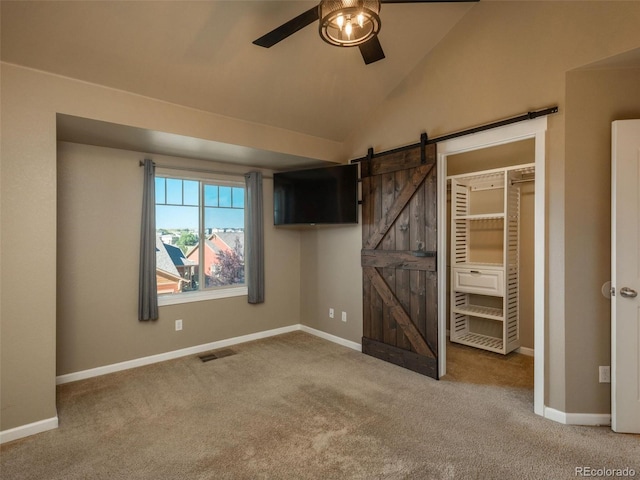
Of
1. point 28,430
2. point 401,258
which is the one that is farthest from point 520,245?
point 28,430

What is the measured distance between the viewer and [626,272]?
2299 millimetres

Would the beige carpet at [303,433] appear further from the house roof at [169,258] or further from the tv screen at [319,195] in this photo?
the tv screen at [319,195]

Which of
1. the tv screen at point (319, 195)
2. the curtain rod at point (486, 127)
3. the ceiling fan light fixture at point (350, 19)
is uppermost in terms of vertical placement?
the ceiling fan light fixture at point (350, 19)

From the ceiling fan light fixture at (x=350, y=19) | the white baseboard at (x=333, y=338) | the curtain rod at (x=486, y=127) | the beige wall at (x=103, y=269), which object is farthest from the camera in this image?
the white baseboard at (x=333, y=338)

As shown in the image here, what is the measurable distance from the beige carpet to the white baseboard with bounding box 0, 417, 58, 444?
0.07m

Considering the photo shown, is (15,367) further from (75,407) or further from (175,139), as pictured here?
(175,139)

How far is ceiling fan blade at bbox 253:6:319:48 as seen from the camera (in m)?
1.81

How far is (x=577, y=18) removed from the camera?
2359mm

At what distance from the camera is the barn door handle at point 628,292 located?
89.9 inches

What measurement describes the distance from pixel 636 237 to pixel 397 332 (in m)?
2.15

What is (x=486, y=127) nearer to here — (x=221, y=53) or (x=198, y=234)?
(x=221, y=53)

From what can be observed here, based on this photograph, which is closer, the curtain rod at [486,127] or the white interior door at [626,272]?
the white interior door at [626,272]

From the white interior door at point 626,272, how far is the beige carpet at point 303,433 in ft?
0.83

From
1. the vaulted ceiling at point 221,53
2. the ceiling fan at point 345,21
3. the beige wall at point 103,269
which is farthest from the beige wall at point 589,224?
the beige wall at point 103,269
